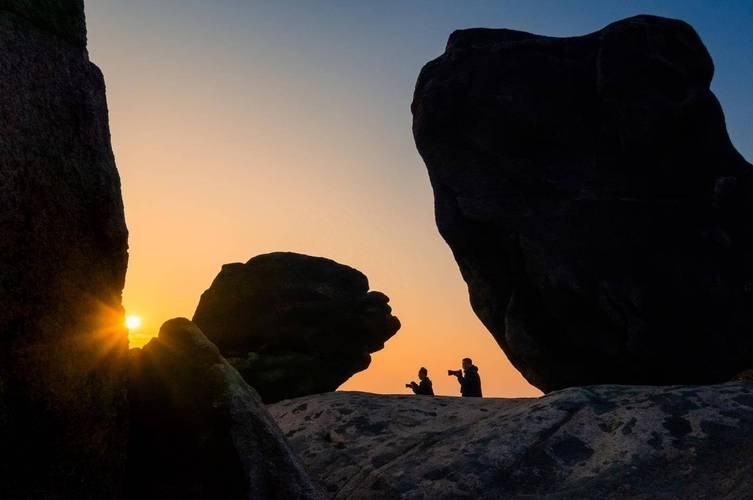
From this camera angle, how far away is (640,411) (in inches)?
452

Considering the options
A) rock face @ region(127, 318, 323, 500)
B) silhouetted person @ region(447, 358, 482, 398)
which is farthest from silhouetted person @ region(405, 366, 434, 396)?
rock face @ region(127, 318, 323, 500)

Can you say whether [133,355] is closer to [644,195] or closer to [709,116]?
[644,195]

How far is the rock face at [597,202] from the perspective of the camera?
19359mm

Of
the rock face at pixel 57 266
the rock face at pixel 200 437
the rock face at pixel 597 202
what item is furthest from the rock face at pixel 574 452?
the rock face at pixel 597 202

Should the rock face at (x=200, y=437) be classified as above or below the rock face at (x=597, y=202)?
below

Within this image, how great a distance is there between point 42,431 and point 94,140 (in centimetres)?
294

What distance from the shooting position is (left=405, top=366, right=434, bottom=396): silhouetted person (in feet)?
78.4

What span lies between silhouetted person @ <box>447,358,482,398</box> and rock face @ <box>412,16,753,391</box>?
1524 mm

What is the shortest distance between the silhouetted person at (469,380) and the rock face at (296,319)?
3106 millimetres

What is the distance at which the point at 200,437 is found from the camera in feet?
22.6

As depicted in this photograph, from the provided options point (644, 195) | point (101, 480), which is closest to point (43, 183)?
point (101, 480)

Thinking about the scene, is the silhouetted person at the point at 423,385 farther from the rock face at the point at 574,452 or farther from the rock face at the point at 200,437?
the rock face at the point at 200,437

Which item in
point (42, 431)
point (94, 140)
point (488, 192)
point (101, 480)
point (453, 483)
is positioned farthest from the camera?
point (488, 192)

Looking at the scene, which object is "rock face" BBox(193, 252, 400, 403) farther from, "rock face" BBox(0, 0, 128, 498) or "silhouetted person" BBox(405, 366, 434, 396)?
"rock face" BBox(0, 0, 128, 498)
